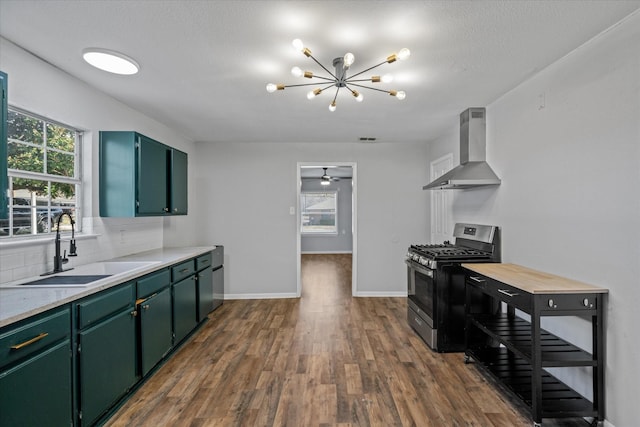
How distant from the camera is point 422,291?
10.6 feet

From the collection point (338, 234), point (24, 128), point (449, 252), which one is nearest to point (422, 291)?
point (449, 252)

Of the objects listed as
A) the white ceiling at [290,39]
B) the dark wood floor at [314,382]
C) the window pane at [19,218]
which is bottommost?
the dark wood floor at [314,382]

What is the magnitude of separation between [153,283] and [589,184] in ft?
10.9

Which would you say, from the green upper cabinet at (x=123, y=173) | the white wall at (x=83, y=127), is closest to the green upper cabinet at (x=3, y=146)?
the white wall at (x=83, y=127)

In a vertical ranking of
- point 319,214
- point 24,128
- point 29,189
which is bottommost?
point 319,214

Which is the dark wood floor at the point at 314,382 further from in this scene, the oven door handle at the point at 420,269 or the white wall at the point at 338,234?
the white wall at the point at 338,234

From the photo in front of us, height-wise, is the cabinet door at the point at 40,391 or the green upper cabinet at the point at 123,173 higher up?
the green upper cabinet at the point at 123,173

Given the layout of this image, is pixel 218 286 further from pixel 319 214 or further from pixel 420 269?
pixel 319 214

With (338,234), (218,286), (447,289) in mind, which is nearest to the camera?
(447,289)

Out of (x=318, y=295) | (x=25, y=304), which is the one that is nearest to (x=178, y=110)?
(x=25, y=304)

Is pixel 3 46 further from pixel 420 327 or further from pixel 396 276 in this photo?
pixel 396 276

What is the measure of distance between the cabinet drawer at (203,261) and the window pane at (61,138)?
1605 millimetres

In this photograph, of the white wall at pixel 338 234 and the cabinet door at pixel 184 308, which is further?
the white wall at pixel 338 234

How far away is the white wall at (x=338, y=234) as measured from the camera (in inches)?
384
